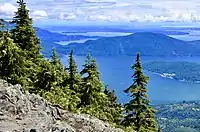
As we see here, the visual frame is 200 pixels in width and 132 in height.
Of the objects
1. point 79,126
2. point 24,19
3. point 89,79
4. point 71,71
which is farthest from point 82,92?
point 79,126

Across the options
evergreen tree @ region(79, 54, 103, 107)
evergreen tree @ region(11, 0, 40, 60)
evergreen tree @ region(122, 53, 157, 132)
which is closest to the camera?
evergreen tree @ region(79, 54, 103, 107)

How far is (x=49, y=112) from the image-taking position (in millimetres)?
19172

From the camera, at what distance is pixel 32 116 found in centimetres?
1814

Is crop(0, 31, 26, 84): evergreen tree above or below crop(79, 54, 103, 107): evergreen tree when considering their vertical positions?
above

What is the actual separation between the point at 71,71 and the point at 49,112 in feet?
50.0

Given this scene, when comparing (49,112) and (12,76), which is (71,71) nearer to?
(12,76)

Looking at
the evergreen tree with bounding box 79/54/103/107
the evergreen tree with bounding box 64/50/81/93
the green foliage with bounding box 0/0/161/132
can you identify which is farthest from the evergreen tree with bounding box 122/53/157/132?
the evergreen tree with bounding box 64/50/81/93

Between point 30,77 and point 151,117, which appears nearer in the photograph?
point 30,77

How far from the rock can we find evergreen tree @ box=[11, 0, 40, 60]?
1380cm

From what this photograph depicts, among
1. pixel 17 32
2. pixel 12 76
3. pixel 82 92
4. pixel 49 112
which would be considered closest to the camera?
pixel 49 112

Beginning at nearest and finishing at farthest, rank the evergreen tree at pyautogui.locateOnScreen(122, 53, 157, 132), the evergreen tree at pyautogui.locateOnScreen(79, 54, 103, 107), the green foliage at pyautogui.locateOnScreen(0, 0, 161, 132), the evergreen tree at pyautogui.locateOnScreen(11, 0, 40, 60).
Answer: the green foliage at pyautogui.locateOnScreen(0, 0, 161, 132)
the evergreen tree at pyautogui.locateOnScreen(79, 54, 103, 107)
the evergreen tree at pyautogui.locateOnScreen(122, 53, 157, 132)
the evergreen tree at pyautogui.locateOnScreen(11, 0, 40, 60)

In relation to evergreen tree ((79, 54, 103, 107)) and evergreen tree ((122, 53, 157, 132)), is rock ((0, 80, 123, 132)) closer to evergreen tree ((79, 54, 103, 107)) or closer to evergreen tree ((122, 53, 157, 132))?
evergreen tree ((79, 54, 103, 107))

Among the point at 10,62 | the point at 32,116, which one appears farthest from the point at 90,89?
the point at 32,116

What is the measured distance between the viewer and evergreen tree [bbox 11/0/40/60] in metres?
33.4
